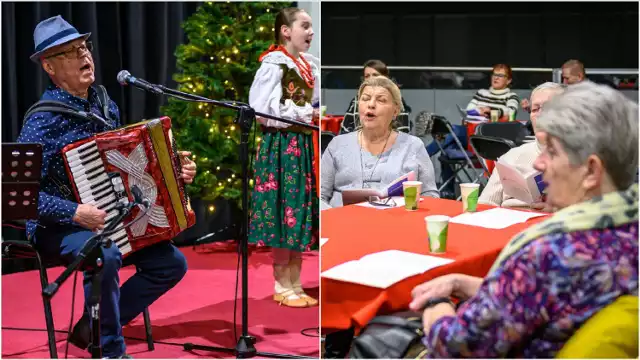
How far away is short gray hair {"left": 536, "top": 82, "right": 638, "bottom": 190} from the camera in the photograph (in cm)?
144

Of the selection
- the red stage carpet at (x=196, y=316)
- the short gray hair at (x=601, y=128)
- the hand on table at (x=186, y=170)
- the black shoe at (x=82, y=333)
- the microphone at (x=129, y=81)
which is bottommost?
the red stage carpet at (x=196, y=316)

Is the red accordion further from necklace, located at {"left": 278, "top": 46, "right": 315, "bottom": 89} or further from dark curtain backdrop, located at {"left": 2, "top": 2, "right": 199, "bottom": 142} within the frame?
dark curtain backdrop, located at {"left": 2, "top": 2, "right": 199, "bottom": 142}

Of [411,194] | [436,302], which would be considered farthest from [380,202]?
[436,302]

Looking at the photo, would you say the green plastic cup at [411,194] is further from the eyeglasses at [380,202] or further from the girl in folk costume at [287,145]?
the girl in folk costume at [287,145]

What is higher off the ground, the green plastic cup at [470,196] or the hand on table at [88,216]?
the green plastic cup at [470,196]

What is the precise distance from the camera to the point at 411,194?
260 centimetres

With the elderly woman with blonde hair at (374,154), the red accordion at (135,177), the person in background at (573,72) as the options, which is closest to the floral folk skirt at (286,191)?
the elderly woman with blonde hair at (374,154)

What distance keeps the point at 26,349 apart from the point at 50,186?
3.06ft

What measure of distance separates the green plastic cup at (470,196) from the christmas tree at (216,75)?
289 centimetres

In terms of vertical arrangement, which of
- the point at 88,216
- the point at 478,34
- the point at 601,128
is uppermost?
the point at 478,34

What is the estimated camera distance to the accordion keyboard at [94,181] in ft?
8.65

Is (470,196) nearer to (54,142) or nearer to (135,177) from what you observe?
(135,177)

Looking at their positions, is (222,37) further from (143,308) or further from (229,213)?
(143,308)

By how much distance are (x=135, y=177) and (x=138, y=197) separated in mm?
107
